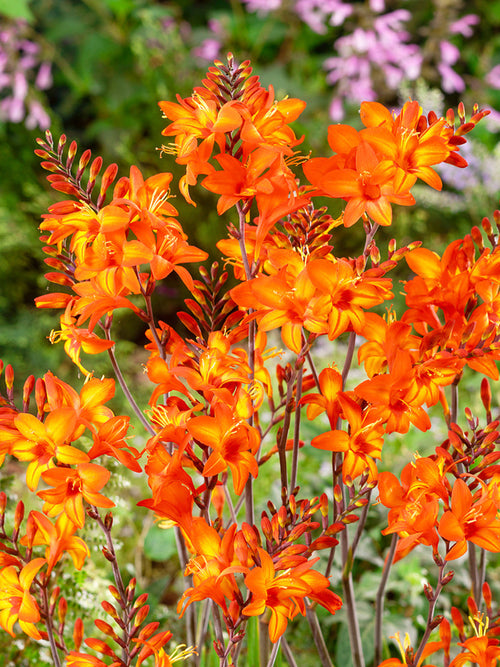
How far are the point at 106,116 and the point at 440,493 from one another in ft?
9.95

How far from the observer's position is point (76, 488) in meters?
0.61

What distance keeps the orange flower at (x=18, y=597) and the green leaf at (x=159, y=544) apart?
0.69 meters

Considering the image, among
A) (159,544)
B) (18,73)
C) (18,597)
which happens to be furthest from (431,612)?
(18,73)

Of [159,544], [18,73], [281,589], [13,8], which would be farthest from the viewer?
[18,73]

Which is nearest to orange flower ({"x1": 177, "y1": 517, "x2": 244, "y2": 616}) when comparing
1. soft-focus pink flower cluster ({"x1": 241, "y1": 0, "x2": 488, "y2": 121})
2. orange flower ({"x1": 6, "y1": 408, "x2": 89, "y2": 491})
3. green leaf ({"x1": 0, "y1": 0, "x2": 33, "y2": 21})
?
orange flower ({"x1": 6, "y1": 408, "x2": 89, "y2": 491})

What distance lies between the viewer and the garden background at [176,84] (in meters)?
2.65

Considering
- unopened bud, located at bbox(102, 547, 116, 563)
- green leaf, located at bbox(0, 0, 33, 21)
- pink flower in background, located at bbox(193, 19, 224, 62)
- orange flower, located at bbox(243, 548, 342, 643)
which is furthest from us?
pink flower in background, located at bbox(193, 19, 224, 62)

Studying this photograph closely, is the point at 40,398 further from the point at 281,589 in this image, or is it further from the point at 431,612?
the point at 431,612

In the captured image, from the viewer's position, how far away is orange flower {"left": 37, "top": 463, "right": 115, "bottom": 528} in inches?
22.7

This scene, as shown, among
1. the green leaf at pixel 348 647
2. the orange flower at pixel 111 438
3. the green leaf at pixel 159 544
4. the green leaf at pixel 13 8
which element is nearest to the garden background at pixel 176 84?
the green leaf at pixel 13 8

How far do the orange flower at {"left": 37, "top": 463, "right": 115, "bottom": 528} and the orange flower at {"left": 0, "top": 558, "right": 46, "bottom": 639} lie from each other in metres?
0.06

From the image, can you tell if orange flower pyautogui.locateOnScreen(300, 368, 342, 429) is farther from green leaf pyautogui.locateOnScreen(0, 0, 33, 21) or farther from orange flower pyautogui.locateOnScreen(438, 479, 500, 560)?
green leaf pyautogui.locateOnScreen(0, 0, 33, 21)


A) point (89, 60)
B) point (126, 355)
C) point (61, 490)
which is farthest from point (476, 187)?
point (61, 490)

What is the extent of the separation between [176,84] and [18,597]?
2621 millimetres
